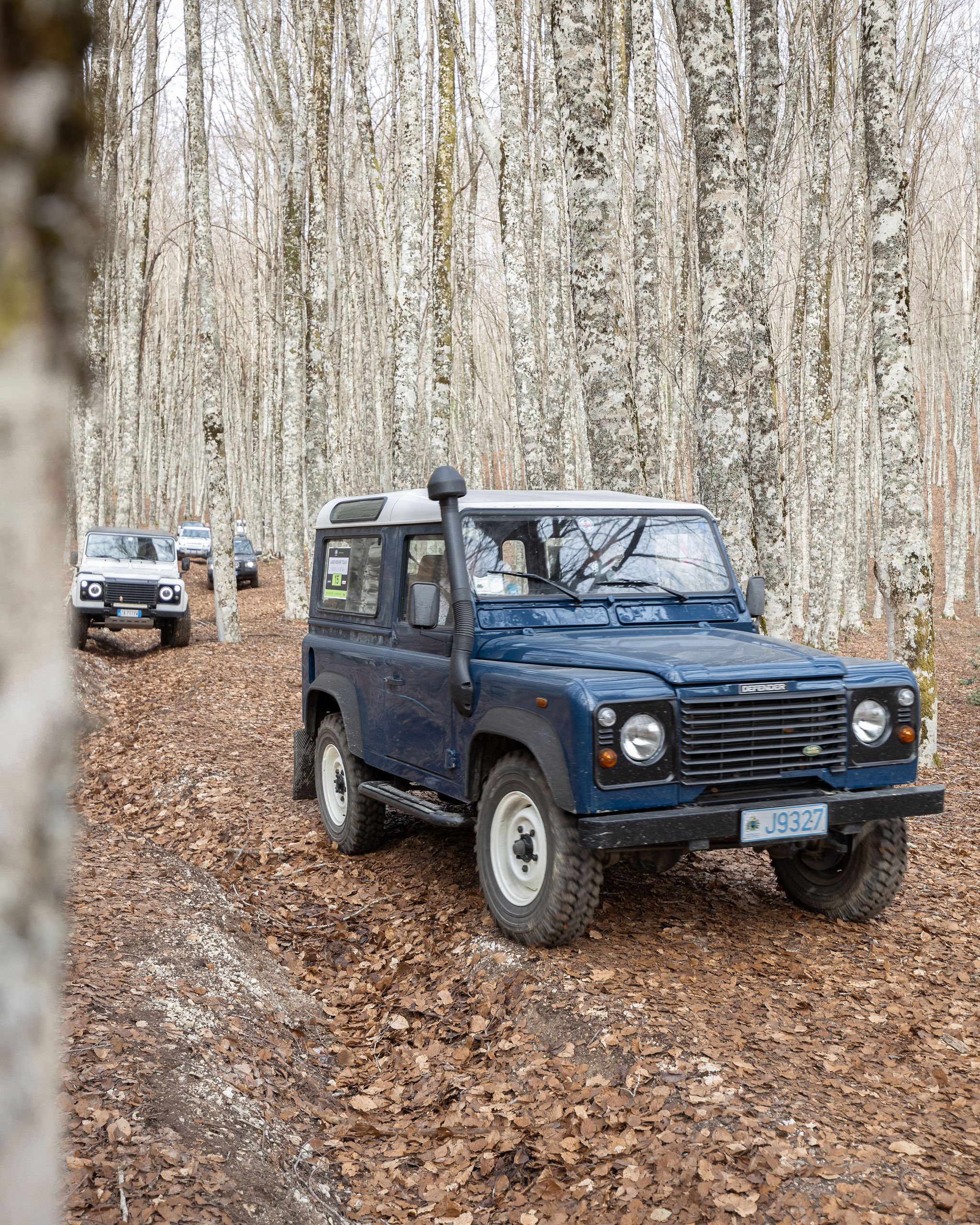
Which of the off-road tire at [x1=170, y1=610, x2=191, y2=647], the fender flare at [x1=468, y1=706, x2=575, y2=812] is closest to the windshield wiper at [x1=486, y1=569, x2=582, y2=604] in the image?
the fender flare at [x1=468, y1=706, x2=575, y2=812]

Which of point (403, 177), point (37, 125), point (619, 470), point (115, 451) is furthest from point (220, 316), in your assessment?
point (37, 125)

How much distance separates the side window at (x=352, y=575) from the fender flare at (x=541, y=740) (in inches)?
73.2

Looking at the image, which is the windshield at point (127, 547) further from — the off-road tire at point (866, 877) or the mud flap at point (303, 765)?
the off-road tire at point (866, 877)

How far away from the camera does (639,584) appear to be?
18.3 ft

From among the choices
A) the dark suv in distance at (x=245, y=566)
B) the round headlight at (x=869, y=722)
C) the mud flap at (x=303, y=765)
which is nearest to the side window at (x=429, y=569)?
the mud flap at (x=303, y=765)

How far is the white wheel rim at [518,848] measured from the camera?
4.55 metres

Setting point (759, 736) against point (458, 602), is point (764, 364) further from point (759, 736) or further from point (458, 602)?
point (759, 736)

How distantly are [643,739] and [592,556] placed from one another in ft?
5.23

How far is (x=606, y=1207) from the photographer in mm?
3096

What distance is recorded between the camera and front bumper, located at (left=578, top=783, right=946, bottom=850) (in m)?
4.13

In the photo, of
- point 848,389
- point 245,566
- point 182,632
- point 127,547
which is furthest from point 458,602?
point 245,566

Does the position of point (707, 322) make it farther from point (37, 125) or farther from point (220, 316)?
point (220, 316)

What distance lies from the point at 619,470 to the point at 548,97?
10.0 metres

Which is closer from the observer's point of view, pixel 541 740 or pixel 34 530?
pixel 34 530
